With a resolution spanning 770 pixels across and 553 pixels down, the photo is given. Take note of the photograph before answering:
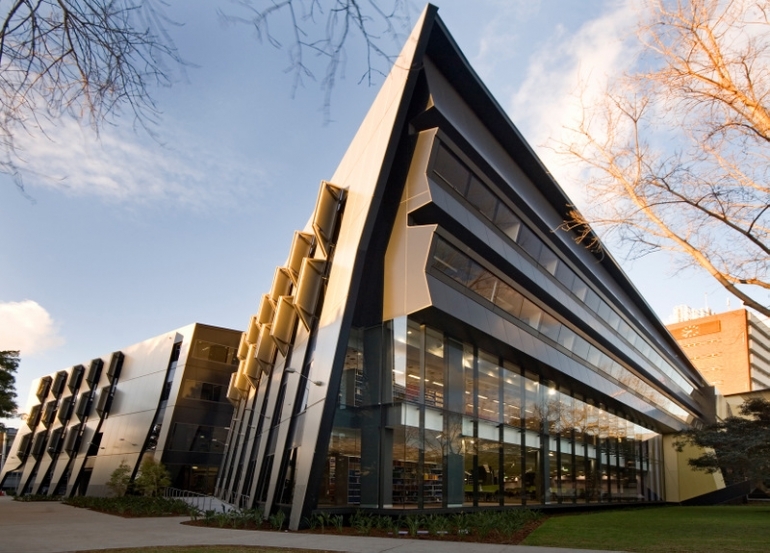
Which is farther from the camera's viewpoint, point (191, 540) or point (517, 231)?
point (517, 231)

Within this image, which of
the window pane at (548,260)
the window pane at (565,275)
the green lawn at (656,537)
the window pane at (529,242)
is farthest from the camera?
the window pane at (565,275)

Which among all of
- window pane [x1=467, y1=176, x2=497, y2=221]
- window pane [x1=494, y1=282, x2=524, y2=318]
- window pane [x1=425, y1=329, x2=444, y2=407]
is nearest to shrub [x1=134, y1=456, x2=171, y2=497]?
window pane [x1=425, y1=329, x2=444, y2=407]

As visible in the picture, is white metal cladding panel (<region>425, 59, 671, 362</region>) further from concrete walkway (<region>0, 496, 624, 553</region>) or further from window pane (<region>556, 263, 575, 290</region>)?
concrete walkway (<region>0, 496, 624, 553</region>)

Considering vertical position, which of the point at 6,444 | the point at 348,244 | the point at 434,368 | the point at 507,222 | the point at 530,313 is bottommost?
the point at 6,444

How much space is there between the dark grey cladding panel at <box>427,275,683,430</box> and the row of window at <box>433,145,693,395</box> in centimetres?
379

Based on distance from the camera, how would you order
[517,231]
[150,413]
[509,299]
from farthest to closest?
[150,413]
[517,231]
[509,299]

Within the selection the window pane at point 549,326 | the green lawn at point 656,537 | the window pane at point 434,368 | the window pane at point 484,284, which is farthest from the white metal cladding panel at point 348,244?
the window pane at point 549,326

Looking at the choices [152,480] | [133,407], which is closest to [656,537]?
[152,480]

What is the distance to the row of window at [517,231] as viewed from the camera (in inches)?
774

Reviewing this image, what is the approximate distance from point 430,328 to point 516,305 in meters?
5.88

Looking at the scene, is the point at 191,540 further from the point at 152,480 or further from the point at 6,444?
the point at 6,444

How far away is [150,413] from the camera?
4362cm

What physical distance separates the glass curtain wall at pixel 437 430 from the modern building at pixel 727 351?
4330 inches

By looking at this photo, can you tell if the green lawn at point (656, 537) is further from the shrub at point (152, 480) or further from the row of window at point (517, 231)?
the shrub at point (152, 480)
